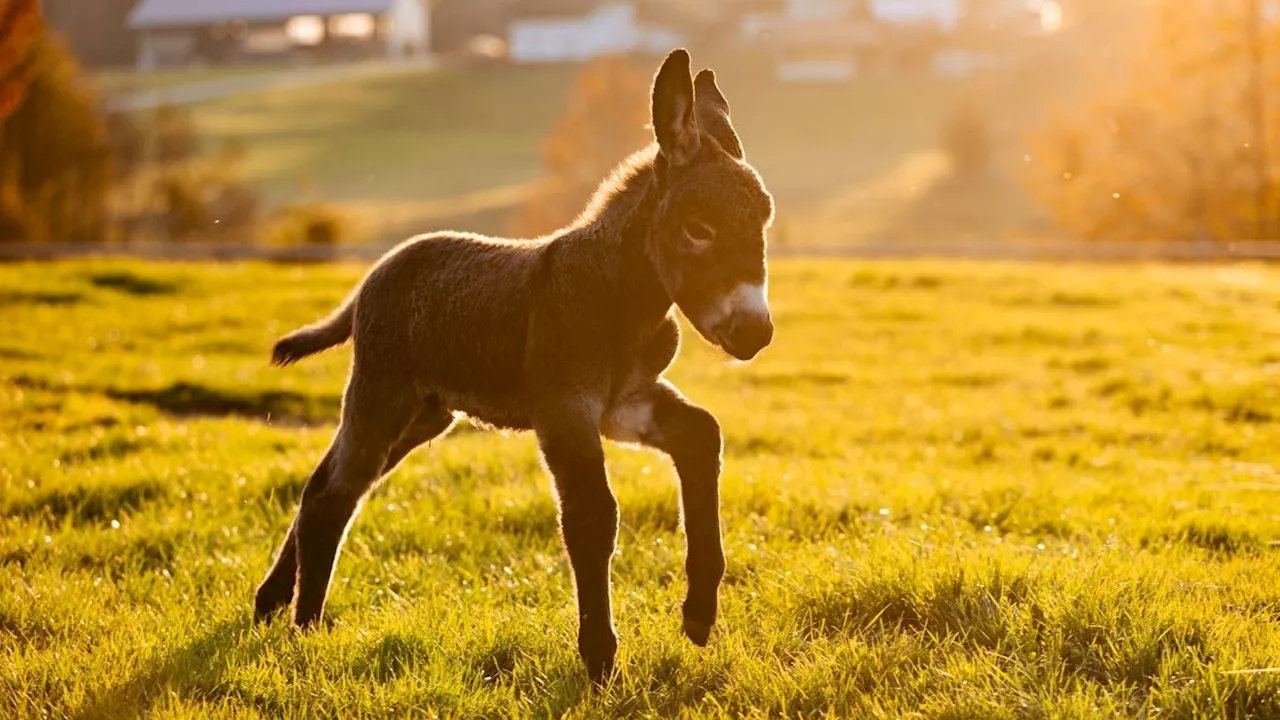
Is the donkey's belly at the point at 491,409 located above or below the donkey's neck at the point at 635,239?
below

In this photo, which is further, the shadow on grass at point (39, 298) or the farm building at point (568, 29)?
the farm building at point (568, 29)

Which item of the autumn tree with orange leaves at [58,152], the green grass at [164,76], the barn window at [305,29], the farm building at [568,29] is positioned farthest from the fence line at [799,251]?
the barn window at [305,29]

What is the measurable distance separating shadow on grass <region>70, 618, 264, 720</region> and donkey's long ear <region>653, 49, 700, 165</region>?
8.68ft

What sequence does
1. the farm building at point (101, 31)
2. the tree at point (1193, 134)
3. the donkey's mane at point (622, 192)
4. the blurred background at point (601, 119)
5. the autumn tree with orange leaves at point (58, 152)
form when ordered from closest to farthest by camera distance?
the donkey's mane at point (622, 192), the autumn tree with orange leaves at point (58, 152), the tree at point (1193, 134), the blurred background at point (601, 119), the farm building at point (101, 31)

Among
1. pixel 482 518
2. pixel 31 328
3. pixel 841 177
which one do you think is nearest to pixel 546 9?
pixel 841 177

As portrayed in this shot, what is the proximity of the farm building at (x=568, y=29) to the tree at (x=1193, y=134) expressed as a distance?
83587 millimetres

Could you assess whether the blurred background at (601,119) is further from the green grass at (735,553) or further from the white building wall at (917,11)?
the green grass at (735,553)

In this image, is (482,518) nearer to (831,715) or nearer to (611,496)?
(611,496)

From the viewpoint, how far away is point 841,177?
267ft

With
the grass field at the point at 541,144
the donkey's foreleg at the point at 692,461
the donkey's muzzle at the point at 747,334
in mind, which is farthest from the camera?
the grass field at the point at 541,144

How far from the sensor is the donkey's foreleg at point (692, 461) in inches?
188

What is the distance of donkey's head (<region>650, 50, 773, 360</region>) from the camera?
4234 millimetres

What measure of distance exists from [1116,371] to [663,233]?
1185 centimetres

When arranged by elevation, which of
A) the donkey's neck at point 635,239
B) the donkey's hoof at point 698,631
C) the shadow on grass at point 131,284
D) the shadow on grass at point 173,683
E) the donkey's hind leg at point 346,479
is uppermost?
the donkey's neck at point 635,239
